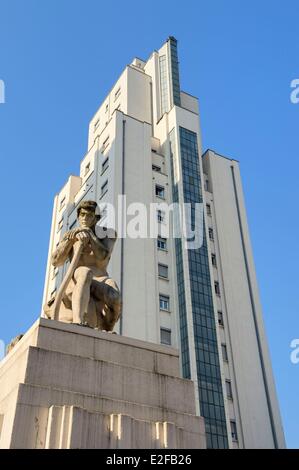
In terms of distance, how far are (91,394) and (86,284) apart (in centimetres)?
208

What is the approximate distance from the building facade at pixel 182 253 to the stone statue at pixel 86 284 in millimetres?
28207

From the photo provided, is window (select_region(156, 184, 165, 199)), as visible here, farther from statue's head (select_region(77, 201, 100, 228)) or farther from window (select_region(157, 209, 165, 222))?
statue's head (select_region(77, 201, 100, 228))

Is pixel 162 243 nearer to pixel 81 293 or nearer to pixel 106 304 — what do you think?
pixel 106 304

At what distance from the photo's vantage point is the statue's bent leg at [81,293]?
8252 millimetres

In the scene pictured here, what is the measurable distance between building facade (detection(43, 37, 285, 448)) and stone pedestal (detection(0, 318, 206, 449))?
29409mm

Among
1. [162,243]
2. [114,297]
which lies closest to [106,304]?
[114,297]

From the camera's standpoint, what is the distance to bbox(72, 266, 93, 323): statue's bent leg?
825 centimetres

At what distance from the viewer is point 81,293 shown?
8.42 m

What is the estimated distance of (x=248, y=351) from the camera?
42.6 metres

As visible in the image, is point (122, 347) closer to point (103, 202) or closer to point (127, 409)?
point (127, 409)

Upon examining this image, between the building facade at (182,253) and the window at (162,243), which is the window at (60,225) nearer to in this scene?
the building facade at (182,253)

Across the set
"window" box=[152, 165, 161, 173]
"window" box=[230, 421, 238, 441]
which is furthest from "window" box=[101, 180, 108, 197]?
"window" box=[230, 421, 238, 441]
